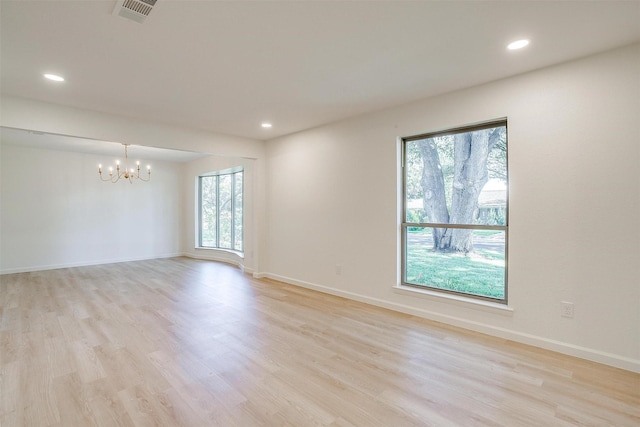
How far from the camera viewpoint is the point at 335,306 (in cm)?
390

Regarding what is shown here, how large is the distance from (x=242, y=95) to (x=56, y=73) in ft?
5.48

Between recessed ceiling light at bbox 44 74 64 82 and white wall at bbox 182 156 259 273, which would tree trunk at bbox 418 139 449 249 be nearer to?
white wall at bbox 182 156 259 273

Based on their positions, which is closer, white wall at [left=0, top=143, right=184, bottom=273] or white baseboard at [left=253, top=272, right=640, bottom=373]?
white baseboard at [left=253, top=272, right=640, bottom=373]

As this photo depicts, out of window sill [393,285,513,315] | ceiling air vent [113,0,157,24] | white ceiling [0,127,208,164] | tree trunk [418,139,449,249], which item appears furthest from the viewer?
white ceiling [0,127,208,164]

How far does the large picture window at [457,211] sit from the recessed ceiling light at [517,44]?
818 mm

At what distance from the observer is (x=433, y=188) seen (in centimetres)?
353

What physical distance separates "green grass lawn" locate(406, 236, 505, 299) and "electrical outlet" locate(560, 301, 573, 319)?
0.50 metres

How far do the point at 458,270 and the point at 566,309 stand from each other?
99cm

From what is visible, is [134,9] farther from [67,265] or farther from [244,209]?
[67,265]

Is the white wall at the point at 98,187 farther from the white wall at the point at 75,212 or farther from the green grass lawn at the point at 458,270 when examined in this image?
the green grass lawn at the point at 458,270

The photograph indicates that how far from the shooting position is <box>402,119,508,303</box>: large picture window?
3066 mm

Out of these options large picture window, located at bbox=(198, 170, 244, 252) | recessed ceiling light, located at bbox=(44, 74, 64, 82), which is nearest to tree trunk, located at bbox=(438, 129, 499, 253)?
recessed ceiling light, located at bbox=(44, 74, 64, 82)

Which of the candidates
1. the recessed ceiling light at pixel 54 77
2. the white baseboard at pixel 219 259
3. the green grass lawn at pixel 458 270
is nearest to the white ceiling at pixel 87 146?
the recessed ceiling light at pixel 54 77

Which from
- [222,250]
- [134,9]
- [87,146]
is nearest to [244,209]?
[222,250]
